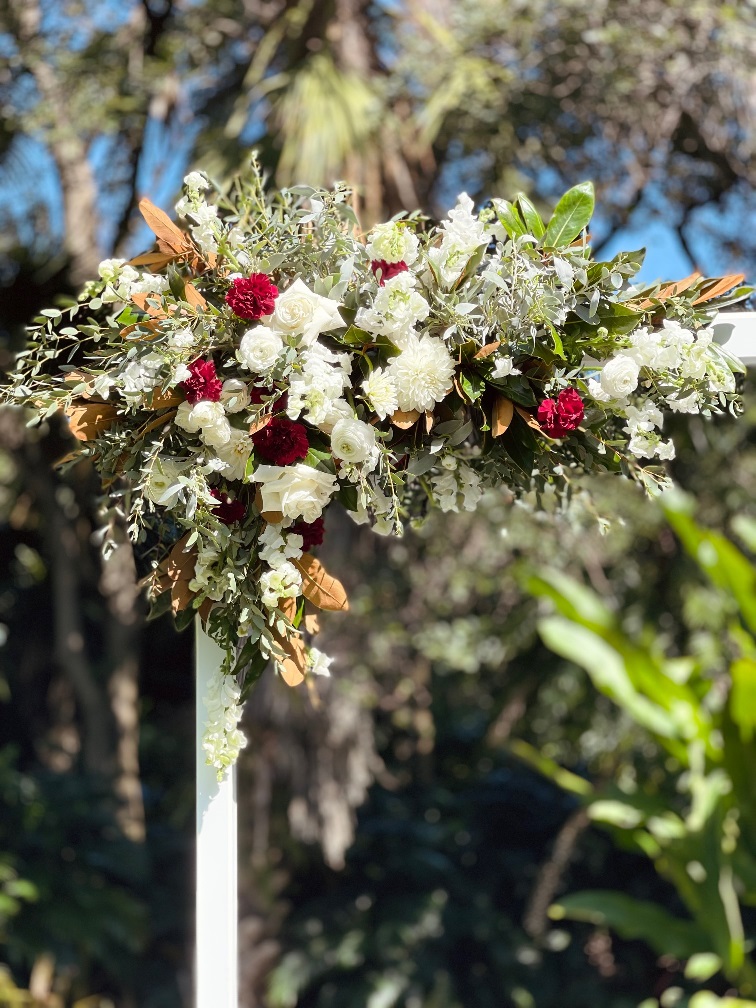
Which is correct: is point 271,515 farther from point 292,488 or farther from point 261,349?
point 261,349

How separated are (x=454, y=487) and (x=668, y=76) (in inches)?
122

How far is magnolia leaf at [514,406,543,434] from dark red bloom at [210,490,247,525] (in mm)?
397

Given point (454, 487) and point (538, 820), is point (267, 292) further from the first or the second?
point (538, 820)

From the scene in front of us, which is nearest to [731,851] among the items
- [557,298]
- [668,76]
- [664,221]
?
[664,221]

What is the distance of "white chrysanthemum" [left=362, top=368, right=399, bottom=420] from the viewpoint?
1.28 meters

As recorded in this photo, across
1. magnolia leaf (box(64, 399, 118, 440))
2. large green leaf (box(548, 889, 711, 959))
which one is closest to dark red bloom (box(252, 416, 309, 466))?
magnolia leaf (box(64, 399, 118, 440))

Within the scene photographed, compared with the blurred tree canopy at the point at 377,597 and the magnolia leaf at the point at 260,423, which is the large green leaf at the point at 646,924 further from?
the magnolia leaf at the point at 260,423

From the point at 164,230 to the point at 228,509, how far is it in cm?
39

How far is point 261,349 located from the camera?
124cm

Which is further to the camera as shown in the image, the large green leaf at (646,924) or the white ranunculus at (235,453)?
the large green leaf at (646,924)

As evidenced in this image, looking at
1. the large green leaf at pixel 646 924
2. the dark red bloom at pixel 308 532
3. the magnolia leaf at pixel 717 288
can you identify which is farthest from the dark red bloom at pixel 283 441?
the large green leaf at pixel 646 924

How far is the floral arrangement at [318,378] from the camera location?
1.27m

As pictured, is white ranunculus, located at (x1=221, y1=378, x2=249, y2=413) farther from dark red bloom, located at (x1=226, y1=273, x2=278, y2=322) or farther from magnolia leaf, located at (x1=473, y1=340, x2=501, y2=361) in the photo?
magnolia leaf, located at (x1=473, y1=340, x2=501, y2=361)

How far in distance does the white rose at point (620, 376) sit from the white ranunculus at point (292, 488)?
15.6 inches
